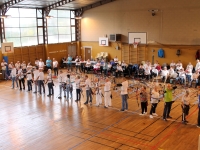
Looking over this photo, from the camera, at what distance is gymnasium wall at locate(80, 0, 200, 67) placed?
64.5 feet

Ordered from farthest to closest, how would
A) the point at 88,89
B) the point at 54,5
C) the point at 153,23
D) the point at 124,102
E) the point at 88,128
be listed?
the point at 54,5 < the point at 153,23 < the point at 88,89 < the point at 124,102 < the point at 88,128

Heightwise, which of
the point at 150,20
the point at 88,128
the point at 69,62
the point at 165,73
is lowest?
the point at 88,128

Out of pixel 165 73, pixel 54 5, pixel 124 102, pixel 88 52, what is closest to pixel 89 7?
pixel 54 5

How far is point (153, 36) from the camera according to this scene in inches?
853

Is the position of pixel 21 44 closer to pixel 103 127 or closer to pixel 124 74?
pixel 124 74

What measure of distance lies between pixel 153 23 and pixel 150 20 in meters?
0.39

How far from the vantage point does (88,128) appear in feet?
33.8

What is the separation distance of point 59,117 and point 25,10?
14.1 metres

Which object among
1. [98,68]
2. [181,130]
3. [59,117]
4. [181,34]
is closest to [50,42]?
[98,68]

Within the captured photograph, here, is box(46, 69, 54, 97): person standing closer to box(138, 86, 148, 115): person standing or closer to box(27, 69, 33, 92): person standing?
box(27, 69, 33, 92): person standing

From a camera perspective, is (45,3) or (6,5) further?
(45,3)

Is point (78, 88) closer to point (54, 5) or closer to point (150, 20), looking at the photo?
point (150, 20)

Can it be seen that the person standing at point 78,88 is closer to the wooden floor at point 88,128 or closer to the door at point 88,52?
the wooden floor at point 88,128

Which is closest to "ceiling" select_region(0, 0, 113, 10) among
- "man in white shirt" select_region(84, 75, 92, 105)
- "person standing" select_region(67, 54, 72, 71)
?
"person standing" select_region(67, 54, 72, 71)
